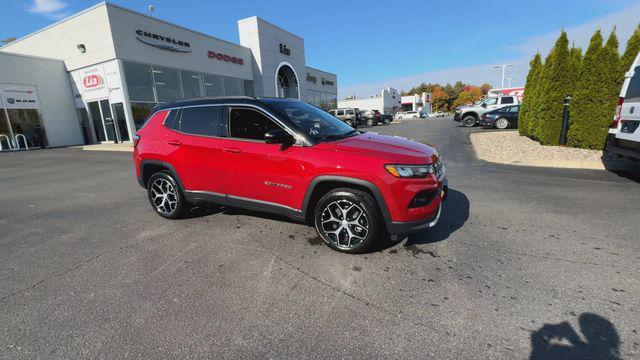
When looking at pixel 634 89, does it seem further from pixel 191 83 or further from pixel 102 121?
pixel 102 121

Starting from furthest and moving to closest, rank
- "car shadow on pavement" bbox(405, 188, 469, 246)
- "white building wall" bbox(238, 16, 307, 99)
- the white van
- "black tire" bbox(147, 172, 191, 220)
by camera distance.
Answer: "white building wall" bbox(238, 16, 307, 99)
the white van
"black tire" bbox(147, 172, 191, 220)
"car shadow on pavement" bbox(405, 188, 469, 246)

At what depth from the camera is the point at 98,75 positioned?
54.1 ft

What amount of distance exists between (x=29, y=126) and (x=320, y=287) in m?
23.1

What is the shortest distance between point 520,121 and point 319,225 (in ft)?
45.9

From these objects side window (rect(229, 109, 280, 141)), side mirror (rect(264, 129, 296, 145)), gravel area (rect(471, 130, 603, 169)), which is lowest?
gravel area (rect(471, 130, 603, 169))

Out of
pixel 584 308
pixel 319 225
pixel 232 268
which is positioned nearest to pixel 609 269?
pixel 584 308

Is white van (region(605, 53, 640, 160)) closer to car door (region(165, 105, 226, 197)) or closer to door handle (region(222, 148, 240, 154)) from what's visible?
door handle (region(222, 148, 240, 154))

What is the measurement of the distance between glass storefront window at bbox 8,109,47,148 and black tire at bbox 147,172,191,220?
1935cm

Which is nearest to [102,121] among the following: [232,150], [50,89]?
[50,89]

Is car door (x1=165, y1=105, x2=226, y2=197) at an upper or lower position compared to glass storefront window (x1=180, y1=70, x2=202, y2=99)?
lower

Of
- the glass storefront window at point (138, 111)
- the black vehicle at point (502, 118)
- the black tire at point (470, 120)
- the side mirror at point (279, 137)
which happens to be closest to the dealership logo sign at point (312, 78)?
the black tire at point (470, 120)

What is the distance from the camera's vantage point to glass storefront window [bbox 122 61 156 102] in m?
16.1

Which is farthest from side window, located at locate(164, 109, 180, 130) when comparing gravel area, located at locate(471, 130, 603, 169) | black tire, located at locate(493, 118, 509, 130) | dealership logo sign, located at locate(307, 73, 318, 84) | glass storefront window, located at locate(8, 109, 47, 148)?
dealership logo sign, located at locate(307, 73, 318, 84)

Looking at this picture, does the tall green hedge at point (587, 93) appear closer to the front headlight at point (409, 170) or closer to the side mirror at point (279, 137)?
the front headlight at point (409, 170)
